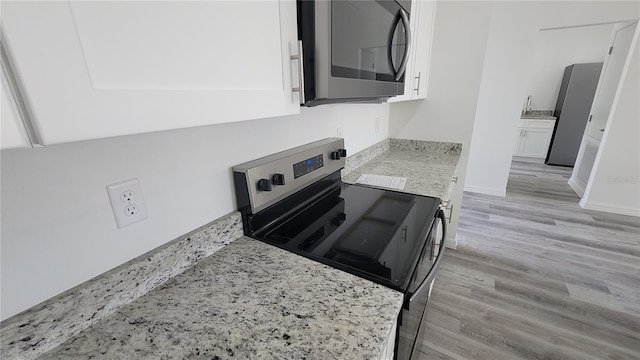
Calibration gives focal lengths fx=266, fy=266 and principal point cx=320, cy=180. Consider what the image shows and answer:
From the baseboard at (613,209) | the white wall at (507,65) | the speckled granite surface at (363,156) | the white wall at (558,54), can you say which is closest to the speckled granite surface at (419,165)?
the speckled granite surface at (363,156)

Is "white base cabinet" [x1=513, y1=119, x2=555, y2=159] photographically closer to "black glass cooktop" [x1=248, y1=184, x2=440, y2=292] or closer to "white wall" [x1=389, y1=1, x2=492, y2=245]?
"white wall" [x1=389, y1=1, x2=492, y2=245]

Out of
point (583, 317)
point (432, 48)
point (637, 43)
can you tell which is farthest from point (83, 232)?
point (637, 43)

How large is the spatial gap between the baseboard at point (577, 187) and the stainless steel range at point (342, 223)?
147 inches

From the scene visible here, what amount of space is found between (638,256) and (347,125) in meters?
2.88

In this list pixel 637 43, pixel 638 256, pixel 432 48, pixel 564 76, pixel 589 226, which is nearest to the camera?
pixel 432 48

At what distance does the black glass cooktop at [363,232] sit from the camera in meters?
0.75

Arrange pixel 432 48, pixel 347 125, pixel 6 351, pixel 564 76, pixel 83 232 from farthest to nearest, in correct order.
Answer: pixel 564 76
pixel 432 48
pixel 347 125
pixel 83 232
pixel 6 351

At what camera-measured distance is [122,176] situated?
2.02 ft

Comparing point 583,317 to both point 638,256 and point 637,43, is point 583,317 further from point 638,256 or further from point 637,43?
point 637,43

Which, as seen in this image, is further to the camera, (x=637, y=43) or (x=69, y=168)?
(x=637, y=43)

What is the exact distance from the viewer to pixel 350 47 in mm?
770

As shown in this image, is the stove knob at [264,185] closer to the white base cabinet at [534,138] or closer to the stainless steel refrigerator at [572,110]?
the white base cabinet at [534,138]

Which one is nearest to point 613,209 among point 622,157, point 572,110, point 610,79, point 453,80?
point 622,157

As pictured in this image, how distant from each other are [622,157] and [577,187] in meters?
0.94
